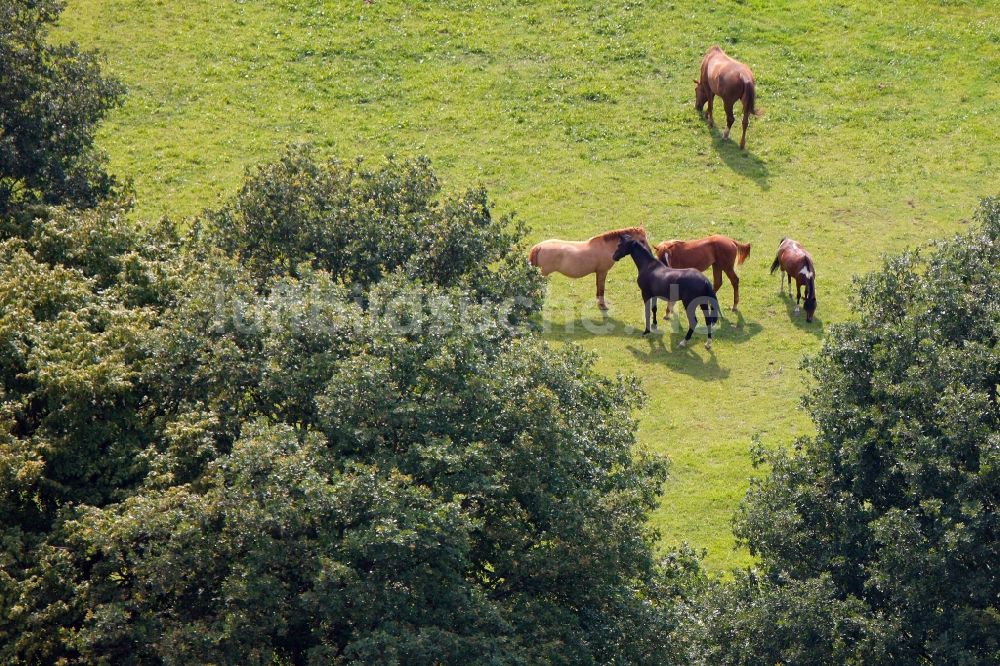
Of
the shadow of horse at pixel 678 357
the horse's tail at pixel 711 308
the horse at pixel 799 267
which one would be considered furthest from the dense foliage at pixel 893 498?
the horse at pixel 799 267

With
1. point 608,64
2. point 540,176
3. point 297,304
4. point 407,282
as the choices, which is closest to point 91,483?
point 297,304

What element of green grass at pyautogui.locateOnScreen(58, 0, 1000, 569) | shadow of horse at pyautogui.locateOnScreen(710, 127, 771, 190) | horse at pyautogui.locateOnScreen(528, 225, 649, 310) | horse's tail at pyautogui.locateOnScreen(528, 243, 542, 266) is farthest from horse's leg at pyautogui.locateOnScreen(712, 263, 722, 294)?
shadow of horse at pyautogui.locateOnScreen(710, 127, 771, 190)

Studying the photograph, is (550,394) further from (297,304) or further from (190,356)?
(190,356)

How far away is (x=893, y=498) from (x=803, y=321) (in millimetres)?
12068

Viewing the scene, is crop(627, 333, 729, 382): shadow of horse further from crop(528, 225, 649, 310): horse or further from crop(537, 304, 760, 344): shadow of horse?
crop(528, 225, 649, 310): horse

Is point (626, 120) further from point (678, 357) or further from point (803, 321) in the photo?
point (678, 357)

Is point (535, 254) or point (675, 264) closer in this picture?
point (675, 264)

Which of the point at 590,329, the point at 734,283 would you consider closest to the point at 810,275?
the point at 734,283

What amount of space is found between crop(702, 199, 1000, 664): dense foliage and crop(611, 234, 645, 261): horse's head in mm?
10083

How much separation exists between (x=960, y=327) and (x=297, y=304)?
9.74m

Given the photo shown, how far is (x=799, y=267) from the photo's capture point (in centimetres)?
3152

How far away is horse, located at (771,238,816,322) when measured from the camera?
31297 millimetres

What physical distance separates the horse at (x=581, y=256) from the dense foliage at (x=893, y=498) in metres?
10.9

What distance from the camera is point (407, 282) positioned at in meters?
20.0
